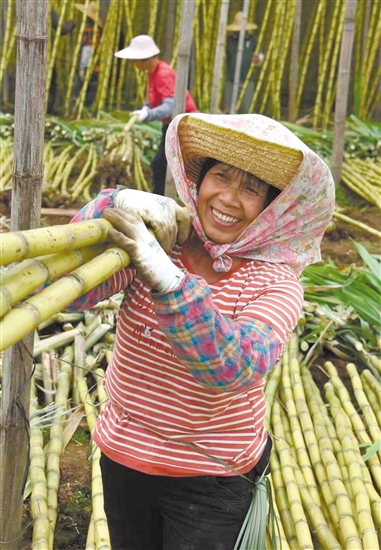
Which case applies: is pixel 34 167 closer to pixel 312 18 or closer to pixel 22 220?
pixel 22 220

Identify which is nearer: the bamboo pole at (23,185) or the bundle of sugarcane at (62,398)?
the bamboo pole at (23,185)

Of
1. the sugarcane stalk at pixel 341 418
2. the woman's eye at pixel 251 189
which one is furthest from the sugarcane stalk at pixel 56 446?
the sugarcane stalk at pixel 341 418

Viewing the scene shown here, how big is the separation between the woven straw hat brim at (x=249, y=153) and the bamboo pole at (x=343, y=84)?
4.61m

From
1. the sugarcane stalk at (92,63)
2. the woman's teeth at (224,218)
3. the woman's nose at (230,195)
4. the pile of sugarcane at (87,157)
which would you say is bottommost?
the pile of sugarcane at (87,157)

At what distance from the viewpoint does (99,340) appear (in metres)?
3.41

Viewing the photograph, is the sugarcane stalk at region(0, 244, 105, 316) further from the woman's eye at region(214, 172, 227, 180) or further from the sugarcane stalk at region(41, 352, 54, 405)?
the sugarcane stalk at region(41, 352, 54, 405)

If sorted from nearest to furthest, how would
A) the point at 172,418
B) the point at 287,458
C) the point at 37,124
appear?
the point at 172,418 < the point at 37,124 < the point at 287,458

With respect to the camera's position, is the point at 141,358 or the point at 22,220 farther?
the point at 22,220

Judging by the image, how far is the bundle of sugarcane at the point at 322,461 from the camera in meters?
2.30

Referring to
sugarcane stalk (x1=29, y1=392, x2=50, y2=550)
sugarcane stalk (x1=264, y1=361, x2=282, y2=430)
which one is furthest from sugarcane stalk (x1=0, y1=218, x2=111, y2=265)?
sugarcane stalk (x1=264, y1=361, x2=282, y2=430)

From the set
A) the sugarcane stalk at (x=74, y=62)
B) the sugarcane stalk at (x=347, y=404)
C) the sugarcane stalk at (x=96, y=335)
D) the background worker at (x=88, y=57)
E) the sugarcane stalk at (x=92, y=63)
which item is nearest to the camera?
the sugarcane stalk at (x=347, y=404)

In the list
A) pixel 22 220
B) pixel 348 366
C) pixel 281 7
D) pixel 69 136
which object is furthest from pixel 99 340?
pixel 281 7

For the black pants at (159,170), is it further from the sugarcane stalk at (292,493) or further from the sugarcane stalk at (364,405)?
the sugarcane stalk at (292,493)

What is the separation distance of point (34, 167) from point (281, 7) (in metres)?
6.65
